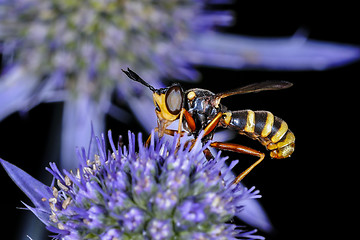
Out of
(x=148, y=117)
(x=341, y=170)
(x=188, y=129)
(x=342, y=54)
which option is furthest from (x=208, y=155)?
(x=341, y=170)

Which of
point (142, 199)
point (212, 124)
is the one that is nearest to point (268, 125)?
point (212, 124)

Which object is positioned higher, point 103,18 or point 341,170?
point 103,18

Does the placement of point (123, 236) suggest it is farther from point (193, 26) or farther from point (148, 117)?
point (193, 26)

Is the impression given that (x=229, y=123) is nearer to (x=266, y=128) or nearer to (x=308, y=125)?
(x=266, y=128)

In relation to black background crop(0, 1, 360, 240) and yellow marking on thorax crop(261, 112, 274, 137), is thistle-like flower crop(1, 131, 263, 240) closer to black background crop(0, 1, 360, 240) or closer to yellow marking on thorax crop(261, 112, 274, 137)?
yellow marking on thorax crop(261, 112, 274, 137)

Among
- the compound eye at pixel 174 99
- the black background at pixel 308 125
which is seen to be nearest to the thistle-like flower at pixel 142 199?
the compound eye at pixel 174 99
